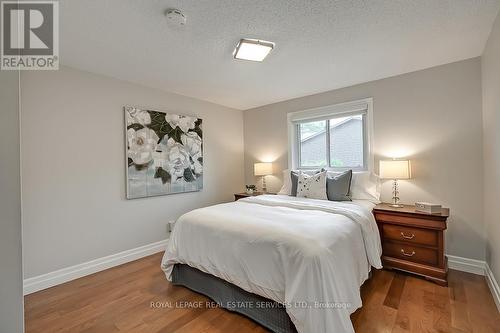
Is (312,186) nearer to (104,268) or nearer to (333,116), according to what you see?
(333,116)

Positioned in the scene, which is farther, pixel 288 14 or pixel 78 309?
pixel 78 309

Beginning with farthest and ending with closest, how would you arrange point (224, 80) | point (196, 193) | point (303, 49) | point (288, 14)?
point (196, 193) < point (224, 80) < point (303, 49) < point (288, 14)

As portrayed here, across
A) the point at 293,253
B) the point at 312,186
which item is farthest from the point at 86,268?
the point at 312,186

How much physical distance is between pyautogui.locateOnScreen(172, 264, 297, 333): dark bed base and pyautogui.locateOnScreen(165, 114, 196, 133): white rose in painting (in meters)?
2.00

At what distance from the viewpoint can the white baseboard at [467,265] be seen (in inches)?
92.5

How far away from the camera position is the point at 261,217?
201 cm

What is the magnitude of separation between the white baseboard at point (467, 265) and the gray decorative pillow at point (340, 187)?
1259 millimetres

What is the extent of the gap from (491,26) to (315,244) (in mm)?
2321

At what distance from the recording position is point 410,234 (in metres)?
2.36

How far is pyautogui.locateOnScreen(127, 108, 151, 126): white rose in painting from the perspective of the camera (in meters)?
2.89

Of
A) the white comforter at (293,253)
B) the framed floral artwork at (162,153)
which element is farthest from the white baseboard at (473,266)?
the framed floral artwork at (162,153)

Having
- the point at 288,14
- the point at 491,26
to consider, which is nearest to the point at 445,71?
the point at 491,26

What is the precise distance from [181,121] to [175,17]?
1906 mm

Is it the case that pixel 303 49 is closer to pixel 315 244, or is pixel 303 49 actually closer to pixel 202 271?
pixel 315 244
